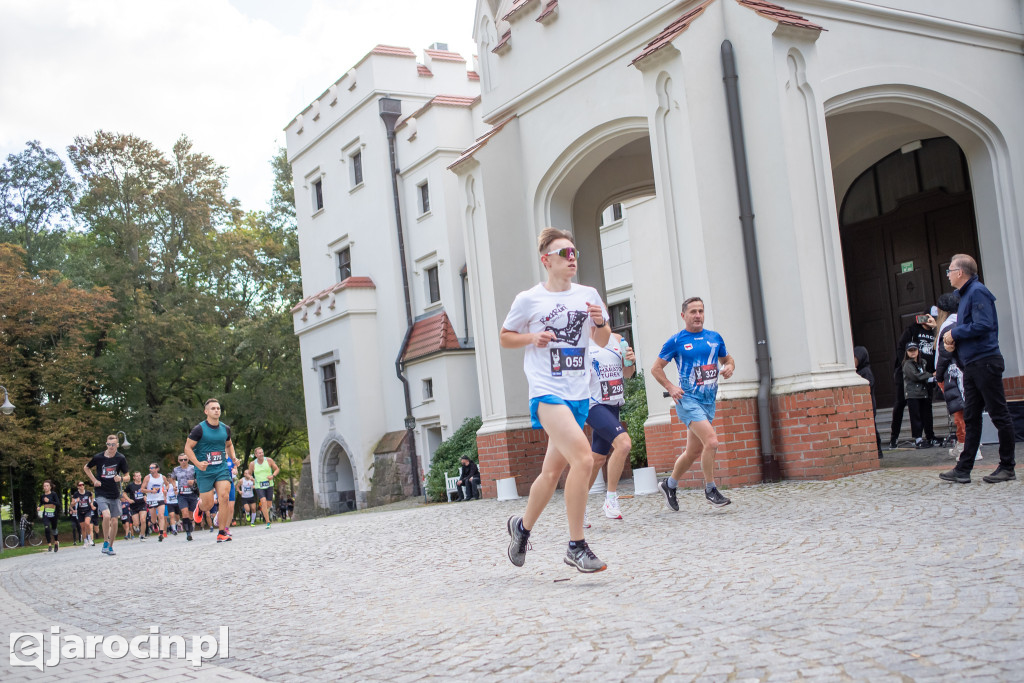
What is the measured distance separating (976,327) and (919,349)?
Result: 5.44 m

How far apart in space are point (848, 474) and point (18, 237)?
38033mm

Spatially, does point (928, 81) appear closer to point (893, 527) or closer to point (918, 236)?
point (918, 236)

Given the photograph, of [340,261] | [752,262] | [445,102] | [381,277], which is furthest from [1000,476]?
[340,261]

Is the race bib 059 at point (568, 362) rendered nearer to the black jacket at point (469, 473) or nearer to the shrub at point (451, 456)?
the black jacket at point (469, 473)

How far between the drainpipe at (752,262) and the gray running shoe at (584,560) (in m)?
5.71

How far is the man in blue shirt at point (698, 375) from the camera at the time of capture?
8.95 metres

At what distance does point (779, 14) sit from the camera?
452 inches

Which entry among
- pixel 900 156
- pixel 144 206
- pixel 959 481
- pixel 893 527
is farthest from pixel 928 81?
→ pixel 144 206

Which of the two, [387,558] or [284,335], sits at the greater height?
[284,335]

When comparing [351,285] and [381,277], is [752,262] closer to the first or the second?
[381,277]

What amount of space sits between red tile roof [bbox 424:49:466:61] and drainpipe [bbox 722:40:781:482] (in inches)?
874

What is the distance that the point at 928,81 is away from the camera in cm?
Result: 1326

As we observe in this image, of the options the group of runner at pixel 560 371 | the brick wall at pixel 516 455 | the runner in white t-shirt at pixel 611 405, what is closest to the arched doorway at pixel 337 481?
the brick wall at pixel 516 455

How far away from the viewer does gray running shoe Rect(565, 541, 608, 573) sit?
6055 mm
